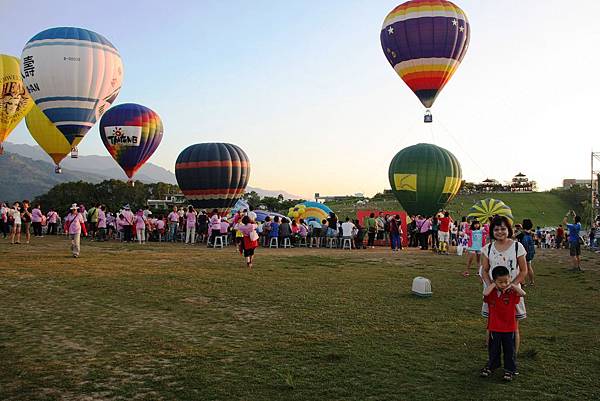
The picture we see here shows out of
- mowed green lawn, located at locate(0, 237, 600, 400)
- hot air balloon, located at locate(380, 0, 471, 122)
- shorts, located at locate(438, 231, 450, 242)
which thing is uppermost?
hot air balloon, located at locate(380, 0, 471, 122)

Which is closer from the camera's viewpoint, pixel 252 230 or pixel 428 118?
pixel 252 230

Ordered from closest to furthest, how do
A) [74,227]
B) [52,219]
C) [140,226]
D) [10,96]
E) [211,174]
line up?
1. [74,227]
2. [140,226]
3. [52,219]
4. [10,96]
5. [211,174]

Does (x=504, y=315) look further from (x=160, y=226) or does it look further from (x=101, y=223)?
(x=160, y=226)

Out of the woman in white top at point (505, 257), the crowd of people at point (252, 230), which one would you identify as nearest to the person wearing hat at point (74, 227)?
the crowd of people at point (252, 230)

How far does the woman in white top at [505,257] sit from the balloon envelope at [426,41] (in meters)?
27.0

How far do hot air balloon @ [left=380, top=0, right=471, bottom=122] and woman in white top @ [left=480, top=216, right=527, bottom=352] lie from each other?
27.0 meters

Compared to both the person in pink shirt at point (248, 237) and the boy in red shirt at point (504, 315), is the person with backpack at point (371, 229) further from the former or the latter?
the boy in red shirt at point (504, 315)

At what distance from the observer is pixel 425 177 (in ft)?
121

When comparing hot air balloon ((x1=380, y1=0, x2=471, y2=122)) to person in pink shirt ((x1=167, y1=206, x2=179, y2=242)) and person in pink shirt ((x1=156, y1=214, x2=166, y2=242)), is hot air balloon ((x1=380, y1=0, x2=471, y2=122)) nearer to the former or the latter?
person in pink shirt ((x1=167, y1=206, x2=179, y2=242))

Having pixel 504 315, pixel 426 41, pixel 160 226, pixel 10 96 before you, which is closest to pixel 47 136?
pixel 10 96

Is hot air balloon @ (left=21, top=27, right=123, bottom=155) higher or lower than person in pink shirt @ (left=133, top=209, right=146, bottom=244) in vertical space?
higher

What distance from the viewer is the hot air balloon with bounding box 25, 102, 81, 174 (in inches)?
1501

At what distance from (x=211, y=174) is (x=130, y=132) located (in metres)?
6.33

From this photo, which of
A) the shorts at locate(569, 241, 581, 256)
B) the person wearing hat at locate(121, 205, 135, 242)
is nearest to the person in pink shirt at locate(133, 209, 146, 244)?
the person wearing hat at locate(121, 205, 135, 242)
